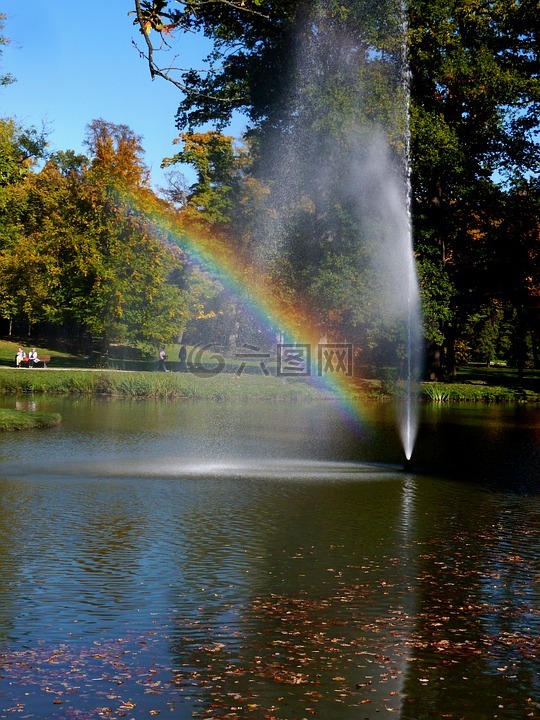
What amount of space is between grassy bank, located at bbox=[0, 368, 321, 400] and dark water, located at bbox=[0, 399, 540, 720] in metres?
20.0

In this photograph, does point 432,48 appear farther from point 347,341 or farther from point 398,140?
point 347,341

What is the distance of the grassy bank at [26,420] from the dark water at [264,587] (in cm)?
440

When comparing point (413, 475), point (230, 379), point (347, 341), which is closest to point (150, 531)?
point (413, 475)

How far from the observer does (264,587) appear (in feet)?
37.5

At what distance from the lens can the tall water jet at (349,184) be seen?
44.4 meters

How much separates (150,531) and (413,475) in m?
8.97

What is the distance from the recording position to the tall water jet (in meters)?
44.4
